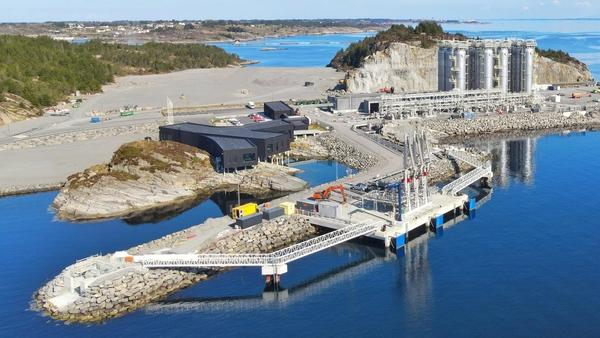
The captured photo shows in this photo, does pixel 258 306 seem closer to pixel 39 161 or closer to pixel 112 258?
pixel 112 258

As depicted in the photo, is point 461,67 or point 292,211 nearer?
point 292,211

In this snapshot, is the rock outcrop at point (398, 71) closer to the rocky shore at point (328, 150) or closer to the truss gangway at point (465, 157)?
the rocky shore at point (328, 150)

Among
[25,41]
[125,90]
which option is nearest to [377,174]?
[125,90]

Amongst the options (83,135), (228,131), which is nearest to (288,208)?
(228,131)

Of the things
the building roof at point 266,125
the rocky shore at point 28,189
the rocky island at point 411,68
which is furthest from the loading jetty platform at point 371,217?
the rocky island at point 411,68

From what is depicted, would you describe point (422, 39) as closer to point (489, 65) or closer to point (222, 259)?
point (489, 65)

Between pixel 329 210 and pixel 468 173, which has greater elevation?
pixel 468 173
